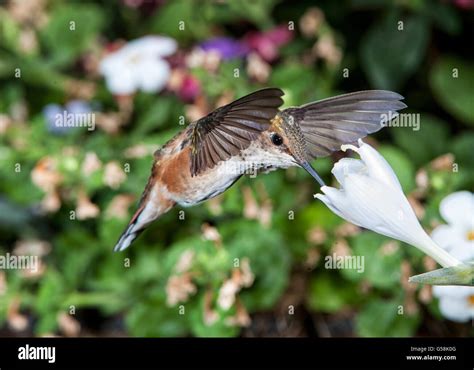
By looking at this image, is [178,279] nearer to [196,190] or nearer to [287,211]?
[287,211]

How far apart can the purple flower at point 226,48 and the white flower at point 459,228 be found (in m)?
0.49

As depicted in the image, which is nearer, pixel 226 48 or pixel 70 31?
pixel 226 48

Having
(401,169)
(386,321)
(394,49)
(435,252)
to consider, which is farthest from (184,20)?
(435,252)

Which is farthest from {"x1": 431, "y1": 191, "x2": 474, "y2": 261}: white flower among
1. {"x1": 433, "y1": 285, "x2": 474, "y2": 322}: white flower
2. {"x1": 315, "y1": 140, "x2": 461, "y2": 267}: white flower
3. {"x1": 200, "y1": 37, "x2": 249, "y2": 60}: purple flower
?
{"x1": 200, "y1": 37, "x2": 249, "y2": 60}: purple flower

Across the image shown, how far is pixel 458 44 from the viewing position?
1.17m

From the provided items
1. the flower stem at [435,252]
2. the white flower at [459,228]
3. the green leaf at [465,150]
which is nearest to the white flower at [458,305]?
the white flower at [459,228]

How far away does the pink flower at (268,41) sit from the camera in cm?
108

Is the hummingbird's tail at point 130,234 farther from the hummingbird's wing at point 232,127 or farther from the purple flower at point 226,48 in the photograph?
the purple flower at point 226,48

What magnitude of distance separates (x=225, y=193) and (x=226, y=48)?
0.28 m

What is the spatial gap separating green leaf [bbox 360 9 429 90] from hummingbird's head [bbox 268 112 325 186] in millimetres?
802

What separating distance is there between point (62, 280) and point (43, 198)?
5.0 inches

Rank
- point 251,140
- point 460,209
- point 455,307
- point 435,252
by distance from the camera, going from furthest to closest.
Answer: point 455,307 → point 460,209 → point 435,252 → point 251,140

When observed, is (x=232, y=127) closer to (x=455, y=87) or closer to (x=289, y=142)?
(x=289, y=142)

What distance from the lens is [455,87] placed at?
107 centimetres
